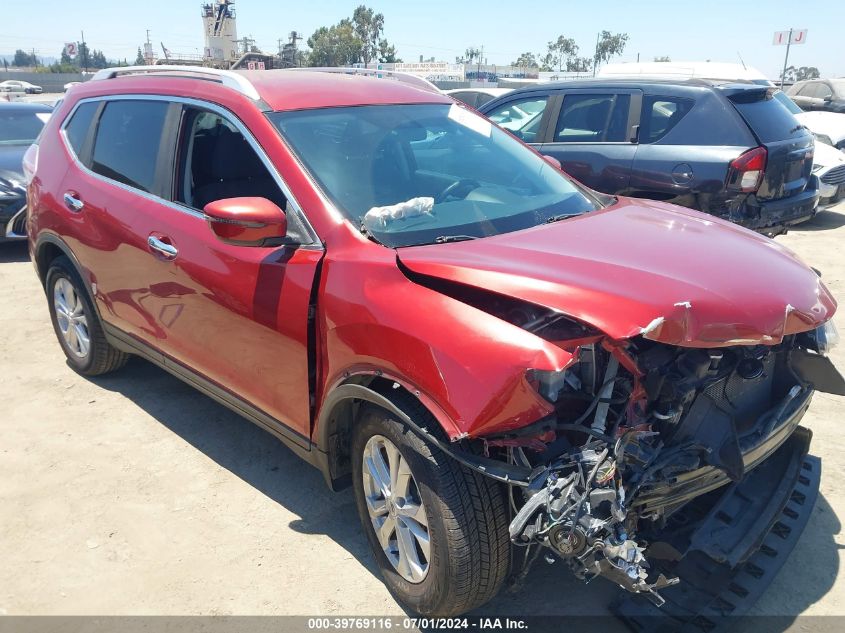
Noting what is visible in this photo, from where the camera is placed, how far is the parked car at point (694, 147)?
614 centimetres

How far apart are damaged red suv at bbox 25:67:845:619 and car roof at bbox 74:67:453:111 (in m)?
0.02

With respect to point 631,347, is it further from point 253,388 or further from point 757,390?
point 253,388

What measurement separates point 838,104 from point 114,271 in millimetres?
16392

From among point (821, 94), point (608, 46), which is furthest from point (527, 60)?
point (821, 94)

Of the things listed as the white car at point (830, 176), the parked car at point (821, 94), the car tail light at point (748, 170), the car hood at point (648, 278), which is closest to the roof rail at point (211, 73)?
the car hood at point (648, 278)

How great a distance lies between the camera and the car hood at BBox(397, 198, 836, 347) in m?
2.27

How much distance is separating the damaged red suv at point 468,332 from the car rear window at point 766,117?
337cm

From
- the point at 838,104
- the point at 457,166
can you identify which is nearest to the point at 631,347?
the point at 457,166

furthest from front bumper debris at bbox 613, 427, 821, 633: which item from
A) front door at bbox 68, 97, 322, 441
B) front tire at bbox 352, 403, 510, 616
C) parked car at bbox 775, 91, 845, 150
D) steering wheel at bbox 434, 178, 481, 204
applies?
parked car at bbox 775, 91, 845, 150

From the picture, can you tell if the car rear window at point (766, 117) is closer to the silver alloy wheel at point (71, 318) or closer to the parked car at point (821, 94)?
the silver alloy wheel at point (71, 318)

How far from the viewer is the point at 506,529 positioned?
2.43 metres

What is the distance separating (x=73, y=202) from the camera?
4234mm

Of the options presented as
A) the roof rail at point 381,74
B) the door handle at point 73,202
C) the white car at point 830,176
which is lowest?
the white car at point 830,176

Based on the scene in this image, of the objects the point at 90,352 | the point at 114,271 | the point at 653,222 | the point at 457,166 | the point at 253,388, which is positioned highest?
the point at 457,166
